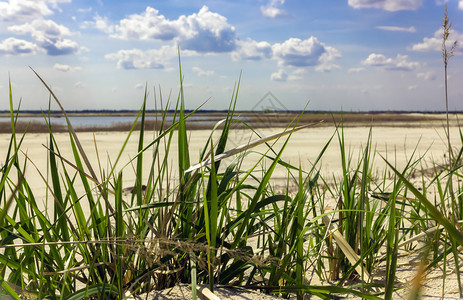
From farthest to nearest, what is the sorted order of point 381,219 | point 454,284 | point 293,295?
point 381,219
point 454,284
point 293,295

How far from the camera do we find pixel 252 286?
119cm

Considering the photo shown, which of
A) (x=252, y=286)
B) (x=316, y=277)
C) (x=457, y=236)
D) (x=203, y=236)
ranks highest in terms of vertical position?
(x=457, y=236)

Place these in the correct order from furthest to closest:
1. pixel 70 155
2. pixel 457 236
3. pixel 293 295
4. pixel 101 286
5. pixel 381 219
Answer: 1. pixel 70 155
2. pixel 381 219
3. pixel 293 295
4. pixel 101 286
5. pixel 457 236

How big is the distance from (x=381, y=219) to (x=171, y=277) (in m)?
0.81

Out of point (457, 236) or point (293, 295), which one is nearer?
point (457, 236)

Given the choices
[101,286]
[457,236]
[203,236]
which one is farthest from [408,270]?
[101,286]

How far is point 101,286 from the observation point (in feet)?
3.34

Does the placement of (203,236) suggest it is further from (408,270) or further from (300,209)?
(408,270)

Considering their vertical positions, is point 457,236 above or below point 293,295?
above

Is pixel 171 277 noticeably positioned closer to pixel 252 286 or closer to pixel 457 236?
pixel 252 286

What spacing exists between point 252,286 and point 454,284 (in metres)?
0.73

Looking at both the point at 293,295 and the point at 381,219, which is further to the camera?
the point at 381,219

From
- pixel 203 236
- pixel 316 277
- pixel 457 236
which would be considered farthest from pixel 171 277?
pixel 457 236

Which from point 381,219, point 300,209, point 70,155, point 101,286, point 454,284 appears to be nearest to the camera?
point 101,286
